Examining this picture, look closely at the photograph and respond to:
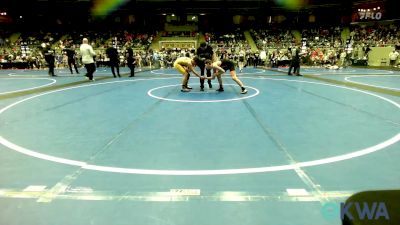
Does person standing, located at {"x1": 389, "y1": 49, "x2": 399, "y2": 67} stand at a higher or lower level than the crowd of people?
lower

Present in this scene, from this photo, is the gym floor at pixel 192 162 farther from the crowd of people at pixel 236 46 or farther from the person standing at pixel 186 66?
A: the crowd of people at pixel 236 46

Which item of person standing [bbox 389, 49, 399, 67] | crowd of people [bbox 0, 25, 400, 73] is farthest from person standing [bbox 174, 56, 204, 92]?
person standing [bbox 389, 49, 399, 67]

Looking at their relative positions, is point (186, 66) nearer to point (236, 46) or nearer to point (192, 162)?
point (192, 162)

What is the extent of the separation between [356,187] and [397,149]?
166cm

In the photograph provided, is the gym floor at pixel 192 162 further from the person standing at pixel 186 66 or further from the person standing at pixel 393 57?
the person standing at pixel 393 57

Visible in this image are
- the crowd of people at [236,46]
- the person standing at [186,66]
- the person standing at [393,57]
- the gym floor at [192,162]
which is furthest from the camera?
the crowd of people at [236,46]

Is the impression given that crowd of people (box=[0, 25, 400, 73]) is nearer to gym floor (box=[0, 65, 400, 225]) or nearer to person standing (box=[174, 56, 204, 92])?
person standing (box=[174, 56, 204, 92])

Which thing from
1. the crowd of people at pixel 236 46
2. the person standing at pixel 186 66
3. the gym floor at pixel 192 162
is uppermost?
the crowd of people at pixel 236 46

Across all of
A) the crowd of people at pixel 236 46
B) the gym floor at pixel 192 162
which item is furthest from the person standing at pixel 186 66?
the crowd of people at pixel 236 46

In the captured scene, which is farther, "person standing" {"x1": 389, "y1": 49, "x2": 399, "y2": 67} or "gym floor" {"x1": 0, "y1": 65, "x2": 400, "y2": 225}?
"person standing" {"x1": 389, "y1": 49, "x2": 399, "y2": 67}

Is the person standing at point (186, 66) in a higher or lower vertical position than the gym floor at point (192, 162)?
higher

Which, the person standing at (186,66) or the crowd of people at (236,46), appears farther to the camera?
the crowd of people at (236,46)

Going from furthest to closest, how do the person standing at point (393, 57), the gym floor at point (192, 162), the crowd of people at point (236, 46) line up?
the crowd of people at point (236, 46) → the person standing at point (393, 57) → the gym floor at point (192, 162)

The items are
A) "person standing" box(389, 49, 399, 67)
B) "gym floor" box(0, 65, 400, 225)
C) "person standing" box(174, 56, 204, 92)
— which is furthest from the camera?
"person standing" box(389, 49, 399, 67)
